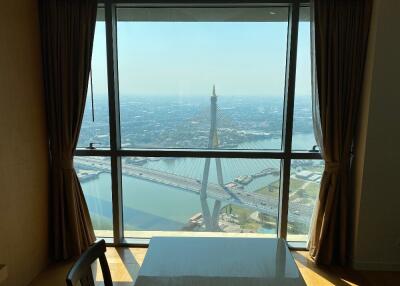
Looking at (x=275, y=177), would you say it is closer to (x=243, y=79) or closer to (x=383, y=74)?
(x=243, y=79)

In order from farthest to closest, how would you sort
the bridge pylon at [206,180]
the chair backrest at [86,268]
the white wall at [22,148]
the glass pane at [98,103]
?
the bridge pylon at [206,180]
the glass pane at [98,103]
the white wall at [22,148]
the chair backrest at [86,268]

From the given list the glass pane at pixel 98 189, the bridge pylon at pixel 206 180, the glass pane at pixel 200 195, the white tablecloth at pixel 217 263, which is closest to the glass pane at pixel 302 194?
the glass pane at pixel 200 195

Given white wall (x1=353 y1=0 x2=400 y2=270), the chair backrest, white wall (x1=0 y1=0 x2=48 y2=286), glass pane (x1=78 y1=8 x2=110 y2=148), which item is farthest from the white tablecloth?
glass pane (x1=78 y1=8 x2=110 y2=148)

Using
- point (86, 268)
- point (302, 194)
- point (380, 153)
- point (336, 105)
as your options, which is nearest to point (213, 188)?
point (302, 194)

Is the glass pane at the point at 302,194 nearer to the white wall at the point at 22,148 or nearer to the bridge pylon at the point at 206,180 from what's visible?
the bridge pylon at the point at 206,180

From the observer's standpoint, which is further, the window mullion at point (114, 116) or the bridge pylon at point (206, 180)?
the bridge pylon at point (206, 180)

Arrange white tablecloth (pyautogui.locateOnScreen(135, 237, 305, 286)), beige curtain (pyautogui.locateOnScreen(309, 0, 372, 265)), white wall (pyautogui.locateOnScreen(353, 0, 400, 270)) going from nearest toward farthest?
white tablecloth (pyautogui.locateOnScreen(135, 237, 305, 286)) < white wall (pyautogui.locateOnScreen(353, 0, 400, 270)) < beige curtain (pyautogui.locateOnScreen(309, 0, 372, 265))

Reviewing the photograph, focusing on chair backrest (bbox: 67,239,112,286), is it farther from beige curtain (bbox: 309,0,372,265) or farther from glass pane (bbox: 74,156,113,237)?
beige curtain (bbox: 309,0,372,265)
